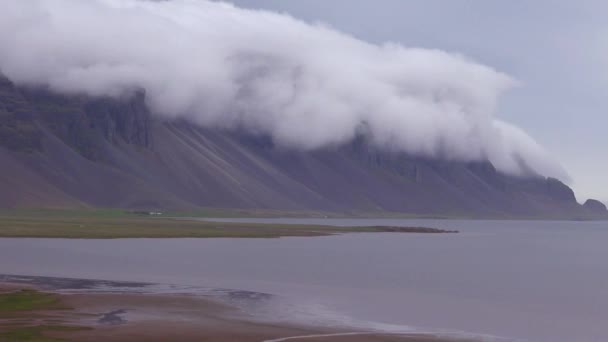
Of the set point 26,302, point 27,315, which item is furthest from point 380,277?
point 27,315

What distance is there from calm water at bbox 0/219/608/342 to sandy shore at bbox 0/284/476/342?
3.86 meters

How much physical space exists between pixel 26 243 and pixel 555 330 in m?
67.5

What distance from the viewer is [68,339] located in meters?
34.9

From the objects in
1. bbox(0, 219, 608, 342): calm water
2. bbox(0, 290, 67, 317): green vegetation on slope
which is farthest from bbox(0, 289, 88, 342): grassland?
bbox(0, 219, 608, 342): calm water

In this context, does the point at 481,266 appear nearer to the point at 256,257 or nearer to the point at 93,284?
the point at 256,257

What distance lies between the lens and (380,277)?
71.3m

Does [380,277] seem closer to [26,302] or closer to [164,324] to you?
[26,302]

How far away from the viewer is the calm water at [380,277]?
46875 mm

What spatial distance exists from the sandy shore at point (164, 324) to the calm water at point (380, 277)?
3857 mm

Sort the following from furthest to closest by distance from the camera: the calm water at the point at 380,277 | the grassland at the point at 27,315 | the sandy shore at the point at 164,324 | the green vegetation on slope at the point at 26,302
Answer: the calm water at the point at 380,277
the green vegetation on slope at the point at 26,302
the sandy shore at the point at 164,324
the grassland at the point at 27,315

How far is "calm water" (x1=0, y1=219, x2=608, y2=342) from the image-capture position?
154 feet

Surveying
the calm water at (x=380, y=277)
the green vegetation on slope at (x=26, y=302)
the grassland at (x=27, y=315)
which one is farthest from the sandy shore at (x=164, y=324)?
the calm water at (x=380, y=277)

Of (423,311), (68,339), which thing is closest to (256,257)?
(423,311)

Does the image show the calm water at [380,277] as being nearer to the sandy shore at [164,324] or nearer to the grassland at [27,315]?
the sandy shore at [164,324]
